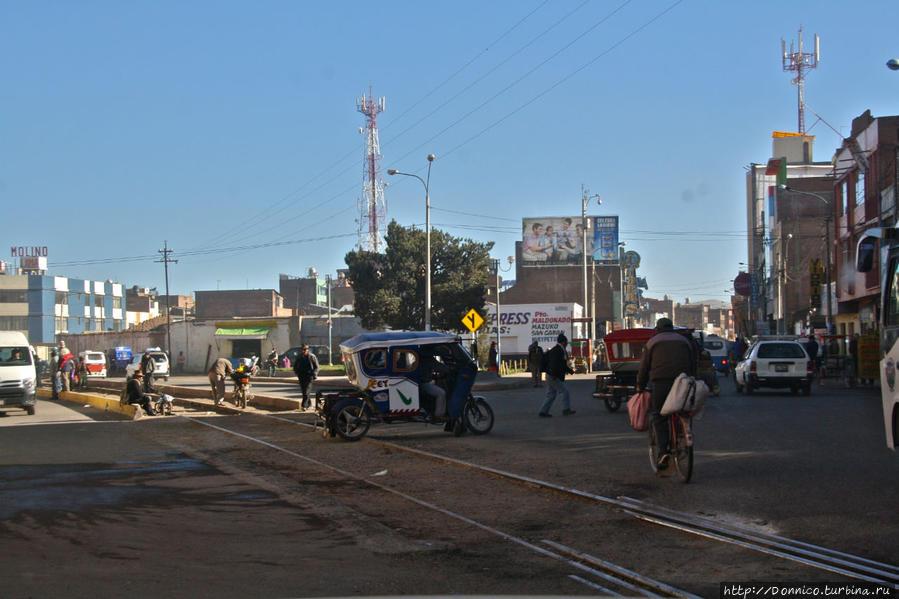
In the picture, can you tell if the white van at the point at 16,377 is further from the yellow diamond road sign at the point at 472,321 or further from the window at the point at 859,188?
the window at the point at 859,188

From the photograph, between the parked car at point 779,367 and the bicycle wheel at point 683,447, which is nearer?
the bicycle wheel at point 683,447

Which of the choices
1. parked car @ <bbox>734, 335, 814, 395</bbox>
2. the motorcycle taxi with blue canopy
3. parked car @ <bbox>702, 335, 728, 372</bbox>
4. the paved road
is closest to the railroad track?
the paved road

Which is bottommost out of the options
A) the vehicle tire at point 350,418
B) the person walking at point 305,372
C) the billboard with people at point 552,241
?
the vehicle tire at point 350,418

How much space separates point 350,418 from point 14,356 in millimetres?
14672

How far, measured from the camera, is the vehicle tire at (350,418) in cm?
1530

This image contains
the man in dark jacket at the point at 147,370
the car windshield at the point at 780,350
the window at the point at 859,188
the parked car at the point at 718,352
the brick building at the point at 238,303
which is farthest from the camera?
the brick building at the point at 238,303

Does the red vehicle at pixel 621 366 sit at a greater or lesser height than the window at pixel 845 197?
lesser

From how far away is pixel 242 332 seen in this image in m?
Answer: 72.7

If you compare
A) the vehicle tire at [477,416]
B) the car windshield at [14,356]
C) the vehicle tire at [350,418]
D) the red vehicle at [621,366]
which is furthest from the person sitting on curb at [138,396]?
the red vehicle at [621,366]

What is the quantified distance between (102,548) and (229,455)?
685 cm

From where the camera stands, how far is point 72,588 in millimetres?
5734

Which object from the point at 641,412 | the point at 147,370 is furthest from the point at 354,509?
the point at 147,370

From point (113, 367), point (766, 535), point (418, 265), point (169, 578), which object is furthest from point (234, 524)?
point (113, 367)

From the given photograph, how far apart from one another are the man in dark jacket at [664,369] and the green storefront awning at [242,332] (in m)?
65.3
